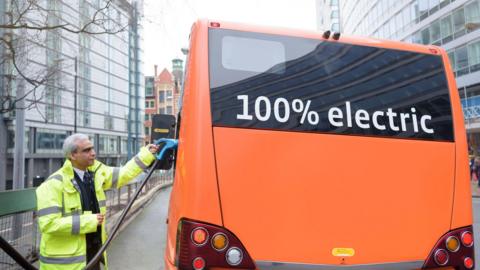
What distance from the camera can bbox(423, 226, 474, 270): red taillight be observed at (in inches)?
123

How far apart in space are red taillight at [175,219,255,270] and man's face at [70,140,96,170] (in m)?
1.13

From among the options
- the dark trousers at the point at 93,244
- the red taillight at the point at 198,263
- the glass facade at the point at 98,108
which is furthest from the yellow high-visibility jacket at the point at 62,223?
the glass facade at the point at 98,108

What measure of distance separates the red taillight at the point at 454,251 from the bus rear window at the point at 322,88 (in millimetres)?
782

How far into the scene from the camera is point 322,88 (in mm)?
3281

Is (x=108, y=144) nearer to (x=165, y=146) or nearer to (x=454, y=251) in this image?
(x=165, y=146)

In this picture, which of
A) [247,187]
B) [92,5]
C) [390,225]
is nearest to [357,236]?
[390,225]

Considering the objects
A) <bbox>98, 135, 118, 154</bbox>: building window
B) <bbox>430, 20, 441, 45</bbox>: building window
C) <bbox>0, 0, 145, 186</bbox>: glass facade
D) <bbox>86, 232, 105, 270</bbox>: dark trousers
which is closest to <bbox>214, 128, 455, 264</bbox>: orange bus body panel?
<bbox>86, 232, 105, 270</bbox>: dark trousers

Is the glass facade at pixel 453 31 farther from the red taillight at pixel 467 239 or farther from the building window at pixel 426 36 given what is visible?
the red taillight at pixel 467 239

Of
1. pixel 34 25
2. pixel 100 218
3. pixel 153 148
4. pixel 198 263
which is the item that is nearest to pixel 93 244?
pixel 100 218

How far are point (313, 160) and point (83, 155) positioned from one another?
1880 mm

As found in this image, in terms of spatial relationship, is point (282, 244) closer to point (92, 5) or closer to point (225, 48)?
point (225, 48)

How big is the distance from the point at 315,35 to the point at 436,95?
117 cm

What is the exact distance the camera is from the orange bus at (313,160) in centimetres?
290

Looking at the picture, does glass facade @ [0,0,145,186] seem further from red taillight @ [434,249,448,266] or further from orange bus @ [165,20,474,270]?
red taillight @ [434,249,448,266]
